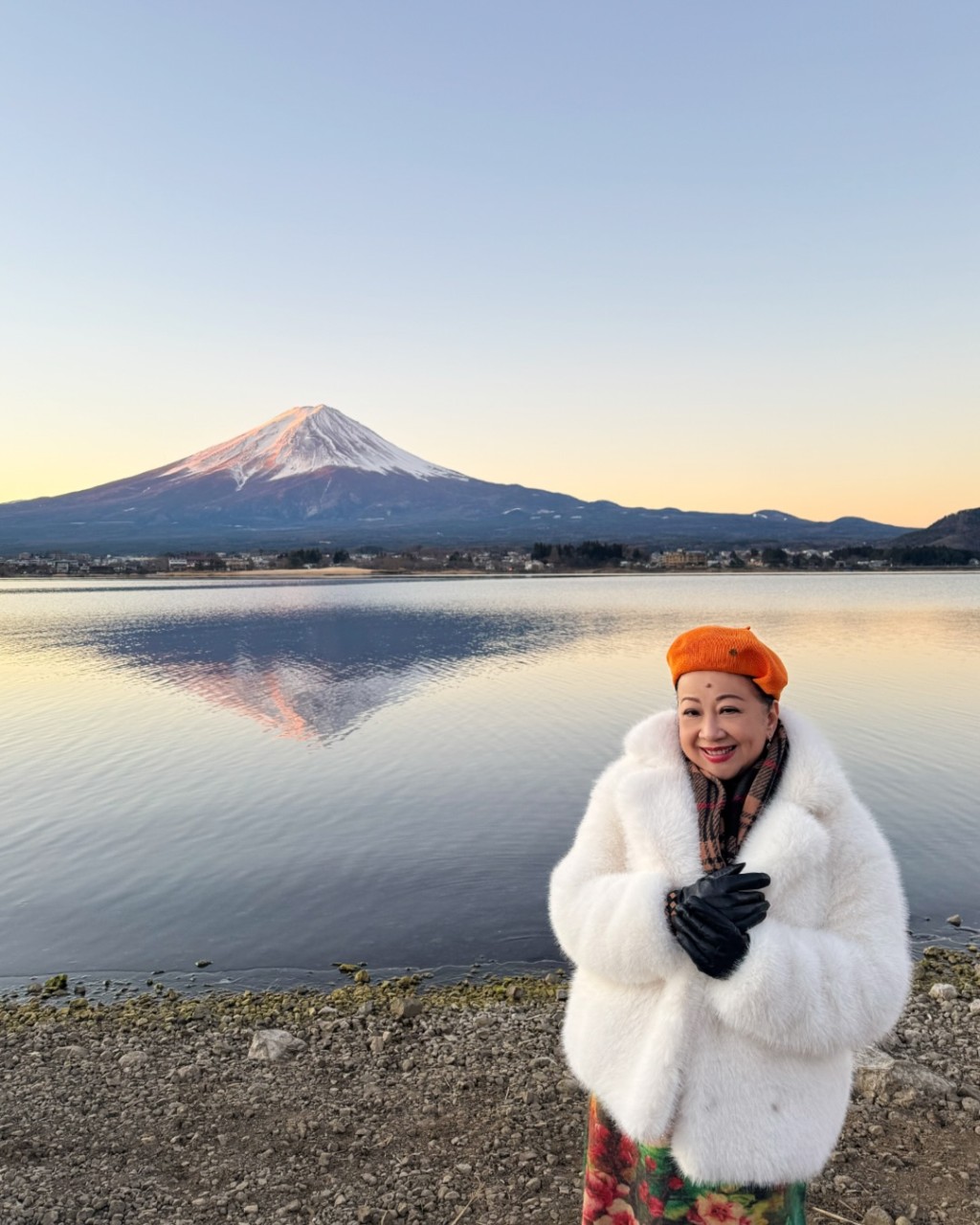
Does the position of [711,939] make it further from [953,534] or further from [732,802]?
[953,534]

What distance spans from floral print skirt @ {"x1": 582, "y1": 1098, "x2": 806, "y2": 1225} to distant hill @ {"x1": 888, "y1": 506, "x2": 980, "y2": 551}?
182m

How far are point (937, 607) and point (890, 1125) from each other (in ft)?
200

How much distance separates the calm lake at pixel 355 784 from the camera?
28.7ft

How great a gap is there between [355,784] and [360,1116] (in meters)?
10.5

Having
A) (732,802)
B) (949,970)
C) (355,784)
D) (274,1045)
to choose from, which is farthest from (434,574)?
(732,802)

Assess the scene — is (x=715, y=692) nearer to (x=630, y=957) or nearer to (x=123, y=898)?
(x=630, y=957)

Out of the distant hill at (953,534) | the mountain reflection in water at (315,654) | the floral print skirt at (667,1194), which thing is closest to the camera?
the floral print skirt at (667,1194)

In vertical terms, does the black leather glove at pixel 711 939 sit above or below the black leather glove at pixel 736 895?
below

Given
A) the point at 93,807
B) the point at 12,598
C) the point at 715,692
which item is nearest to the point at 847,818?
the point at 715,692

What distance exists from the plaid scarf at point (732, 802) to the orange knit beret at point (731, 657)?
0.17m

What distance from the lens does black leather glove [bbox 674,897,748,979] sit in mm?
2066

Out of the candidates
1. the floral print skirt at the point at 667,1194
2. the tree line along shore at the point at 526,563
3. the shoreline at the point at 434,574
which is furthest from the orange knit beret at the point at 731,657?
the tree line along shore at the point at 526,563

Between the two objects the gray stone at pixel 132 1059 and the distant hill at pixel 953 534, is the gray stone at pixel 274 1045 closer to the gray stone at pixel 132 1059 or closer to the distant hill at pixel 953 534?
the gray stone at pixel 132 1059

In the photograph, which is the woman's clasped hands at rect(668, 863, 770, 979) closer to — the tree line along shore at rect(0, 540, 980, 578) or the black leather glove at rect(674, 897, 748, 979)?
the black leather glove at rect(674, 897, 748, 979)
